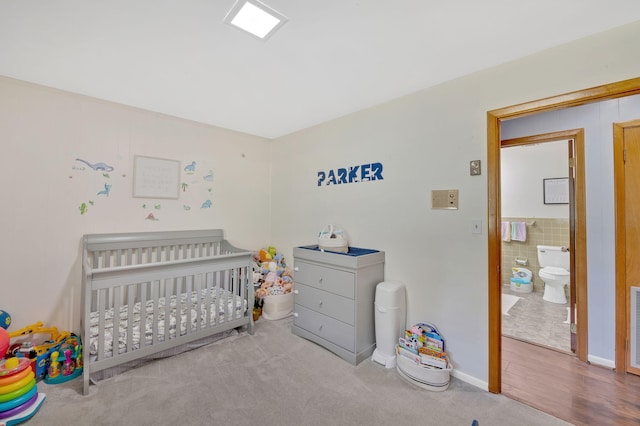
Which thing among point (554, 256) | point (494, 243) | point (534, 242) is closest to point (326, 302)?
point (494, 243)

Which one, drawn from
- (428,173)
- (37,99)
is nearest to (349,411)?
(428,173)

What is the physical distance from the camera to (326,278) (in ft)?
7.89

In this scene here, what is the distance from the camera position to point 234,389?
183 centimetres

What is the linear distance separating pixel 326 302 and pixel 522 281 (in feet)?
11.5

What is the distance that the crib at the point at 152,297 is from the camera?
1.84m

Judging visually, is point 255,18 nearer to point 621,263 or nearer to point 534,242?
point 621,263

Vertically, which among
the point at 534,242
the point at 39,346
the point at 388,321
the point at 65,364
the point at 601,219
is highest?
the point at 601,219

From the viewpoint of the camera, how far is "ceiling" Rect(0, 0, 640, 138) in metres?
1.36

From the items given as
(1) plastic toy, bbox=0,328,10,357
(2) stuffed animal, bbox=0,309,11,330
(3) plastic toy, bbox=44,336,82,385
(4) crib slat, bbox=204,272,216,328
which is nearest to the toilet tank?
(4) crib slat, bbox=204,272,216,328

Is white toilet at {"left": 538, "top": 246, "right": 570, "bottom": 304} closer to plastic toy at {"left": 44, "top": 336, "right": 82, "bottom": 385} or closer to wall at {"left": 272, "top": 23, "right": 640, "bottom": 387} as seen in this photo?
wall at {"left": 272, "top": 23, "right": 640, "bottom": 387}

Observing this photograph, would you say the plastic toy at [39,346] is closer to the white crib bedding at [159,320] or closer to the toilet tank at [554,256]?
the white crib bedding at [159,320]

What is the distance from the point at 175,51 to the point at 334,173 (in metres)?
1.74

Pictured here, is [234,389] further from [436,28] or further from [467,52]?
[467,52]

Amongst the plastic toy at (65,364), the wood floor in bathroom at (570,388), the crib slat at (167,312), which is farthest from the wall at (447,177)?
the plastic toy at (65,364)
